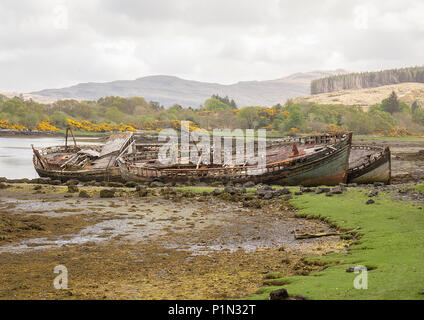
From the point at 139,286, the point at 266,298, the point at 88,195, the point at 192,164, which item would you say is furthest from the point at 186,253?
the point at 192,164

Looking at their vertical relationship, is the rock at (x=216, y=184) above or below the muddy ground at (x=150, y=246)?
above

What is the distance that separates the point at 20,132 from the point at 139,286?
124948mm

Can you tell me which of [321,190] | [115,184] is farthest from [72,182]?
[321,190]

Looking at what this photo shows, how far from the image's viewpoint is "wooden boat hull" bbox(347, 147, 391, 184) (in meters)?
→ 35.3

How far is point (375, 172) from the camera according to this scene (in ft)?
117

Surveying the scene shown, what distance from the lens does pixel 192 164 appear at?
4125 cm

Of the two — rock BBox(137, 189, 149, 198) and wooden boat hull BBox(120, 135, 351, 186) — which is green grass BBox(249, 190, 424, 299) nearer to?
wooden boat hull BBox(120, 135, 351, 186)

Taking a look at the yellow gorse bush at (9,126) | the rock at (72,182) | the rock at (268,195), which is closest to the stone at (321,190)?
the rock at (268,195)

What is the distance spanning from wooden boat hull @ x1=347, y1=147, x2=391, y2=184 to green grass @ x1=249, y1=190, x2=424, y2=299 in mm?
12803

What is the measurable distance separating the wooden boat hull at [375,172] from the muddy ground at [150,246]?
12752 mm

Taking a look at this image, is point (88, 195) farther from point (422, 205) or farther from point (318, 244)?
point (422, 205)

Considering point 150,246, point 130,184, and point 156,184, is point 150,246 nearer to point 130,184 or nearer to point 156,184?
point 156,184

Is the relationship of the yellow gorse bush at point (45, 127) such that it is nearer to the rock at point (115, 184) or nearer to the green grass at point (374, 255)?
the rock at point (115, 184)

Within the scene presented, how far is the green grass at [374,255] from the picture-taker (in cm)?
958
